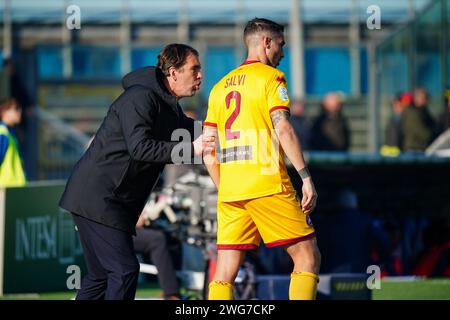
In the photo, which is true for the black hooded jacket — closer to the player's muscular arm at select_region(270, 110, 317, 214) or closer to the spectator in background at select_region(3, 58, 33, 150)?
the player's muscular arm at select_region(270, 110, 317, 214)

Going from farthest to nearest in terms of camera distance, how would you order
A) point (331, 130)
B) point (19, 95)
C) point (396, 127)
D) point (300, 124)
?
point (331, 130), point (396, 127), point (300, 124), point (19, 95)

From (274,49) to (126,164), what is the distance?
1218 millimetres

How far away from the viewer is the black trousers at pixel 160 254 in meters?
10.3

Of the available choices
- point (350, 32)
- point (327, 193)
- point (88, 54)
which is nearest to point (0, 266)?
point (327, 193)

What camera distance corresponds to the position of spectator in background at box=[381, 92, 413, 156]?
59.6ft

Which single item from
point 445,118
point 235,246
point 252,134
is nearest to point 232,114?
point 252,134

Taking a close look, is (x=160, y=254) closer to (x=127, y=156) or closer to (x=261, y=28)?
(x=127, y=156)

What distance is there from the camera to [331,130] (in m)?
18.9

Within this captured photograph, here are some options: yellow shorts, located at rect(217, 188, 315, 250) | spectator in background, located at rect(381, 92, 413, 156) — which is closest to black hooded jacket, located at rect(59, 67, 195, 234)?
yellow shorts, located at rect(217, 188, 315, 250)

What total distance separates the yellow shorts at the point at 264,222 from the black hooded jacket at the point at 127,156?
0.52 meters

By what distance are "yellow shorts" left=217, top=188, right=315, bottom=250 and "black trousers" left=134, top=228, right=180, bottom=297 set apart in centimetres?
291
